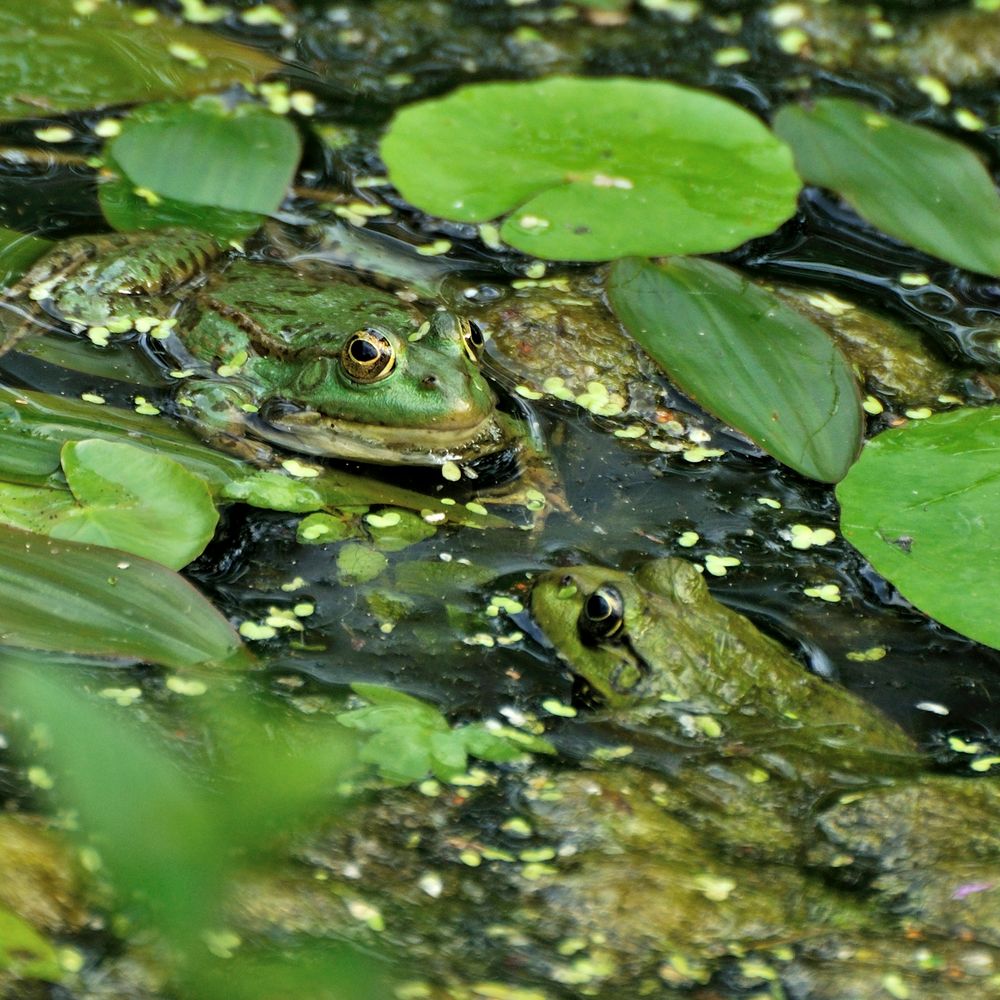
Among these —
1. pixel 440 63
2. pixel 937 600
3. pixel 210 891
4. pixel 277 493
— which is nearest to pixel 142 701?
pixel 277 493

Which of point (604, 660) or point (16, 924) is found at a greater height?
point (16, 924)

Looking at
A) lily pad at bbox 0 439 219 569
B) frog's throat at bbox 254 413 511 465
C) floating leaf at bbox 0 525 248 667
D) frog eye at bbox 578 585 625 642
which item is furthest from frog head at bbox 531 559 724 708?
lily pad at bbox 0 439 219 569

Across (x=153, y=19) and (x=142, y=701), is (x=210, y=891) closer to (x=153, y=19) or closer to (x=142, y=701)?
(x=142, y=701)

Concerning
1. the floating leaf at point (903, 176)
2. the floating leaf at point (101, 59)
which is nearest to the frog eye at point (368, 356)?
the floating leaf at point (101, 59)

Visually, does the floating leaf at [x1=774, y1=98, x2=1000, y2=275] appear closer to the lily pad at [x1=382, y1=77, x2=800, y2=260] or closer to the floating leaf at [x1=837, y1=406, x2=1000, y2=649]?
the lily pad at [x1=382, y1=77, x2=800, y2=260]

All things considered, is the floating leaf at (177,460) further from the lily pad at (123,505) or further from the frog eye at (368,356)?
the frog eye at (368,356)
